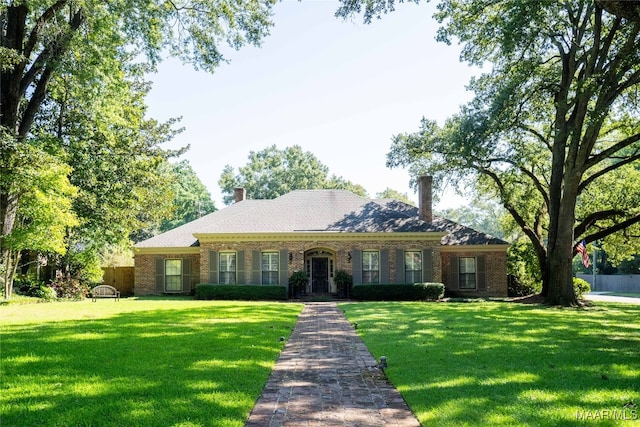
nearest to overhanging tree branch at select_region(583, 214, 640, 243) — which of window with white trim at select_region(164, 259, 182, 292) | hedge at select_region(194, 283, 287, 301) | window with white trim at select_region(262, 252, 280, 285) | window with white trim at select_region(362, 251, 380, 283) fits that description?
window with white trim at select_region(362, 251, 380, 283)

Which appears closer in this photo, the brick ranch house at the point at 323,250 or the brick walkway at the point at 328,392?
the brick walkway at the point at 328,392

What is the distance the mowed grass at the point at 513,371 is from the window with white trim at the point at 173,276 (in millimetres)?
16224

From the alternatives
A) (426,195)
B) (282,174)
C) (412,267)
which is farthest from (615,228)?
(282,174)

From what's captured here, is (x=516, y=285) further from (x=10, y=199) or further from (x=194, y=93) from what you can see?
(x=10, y=199)

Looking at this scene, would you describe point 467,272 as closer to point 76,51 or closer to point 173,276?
point 173,276

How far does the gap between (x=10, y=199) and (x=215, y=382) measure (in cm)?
1537

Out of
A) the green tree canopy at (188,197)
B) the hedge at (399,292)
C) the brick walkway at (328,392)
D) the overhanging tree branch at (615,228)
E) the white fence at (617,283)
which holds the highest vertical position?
the green tree canopy at (188,197)

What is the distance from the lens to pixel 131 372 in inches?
238

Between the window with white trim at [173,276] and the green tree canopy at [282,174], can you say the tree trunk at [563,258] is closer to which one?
the window with white trim at [173,276]

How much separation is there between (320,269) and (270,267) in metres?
2.61

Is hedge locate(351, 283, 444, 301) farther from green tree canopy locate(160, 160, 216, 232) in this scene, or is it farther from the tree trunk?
green tree canopy locate(160, 160, 216, 232)

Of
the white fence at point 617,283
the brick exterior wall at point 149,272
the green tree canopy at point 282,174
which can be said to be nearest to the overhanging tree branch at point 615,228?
the brick exterior wall at point 149,272

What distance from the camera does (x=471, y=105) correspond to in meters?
19.8

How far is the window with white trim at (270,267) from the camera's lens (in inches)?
949
